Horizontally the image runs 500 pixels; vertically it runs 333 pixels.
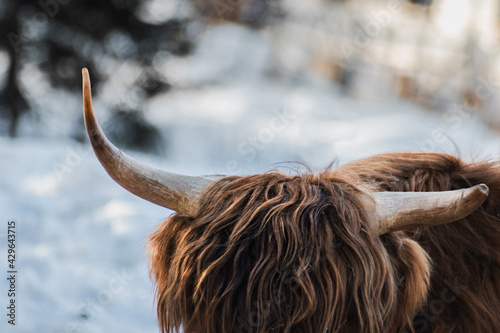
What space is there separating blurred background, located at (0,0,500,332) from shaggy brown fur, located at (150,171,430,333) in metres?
0.59

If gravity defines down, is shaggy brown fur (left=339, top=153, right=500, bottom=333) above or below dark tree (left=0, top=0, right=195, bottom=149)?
below

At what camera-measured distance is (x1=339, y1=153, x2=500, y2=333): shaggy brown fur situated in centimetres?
244

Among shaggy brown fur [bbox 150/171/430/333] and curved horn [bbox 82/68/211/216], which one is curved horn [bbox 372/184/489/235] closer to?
shaggy brown fur [bbox 150/171/430/333]

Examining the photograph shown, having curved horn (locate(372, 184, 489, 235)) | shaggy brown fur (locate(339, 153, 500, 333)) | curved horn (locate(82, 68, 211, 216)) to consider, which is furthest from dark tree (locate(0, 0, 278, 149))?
curved horn (locate(372, 184, 489, 235))

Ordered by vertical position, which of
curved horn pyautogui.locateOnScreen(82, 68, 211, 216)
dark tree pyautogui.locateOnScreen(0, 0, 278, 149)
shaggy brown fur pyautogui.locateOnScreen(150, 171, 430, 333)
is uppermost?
dark tree pyautogui.locateOnScreen(0, 0, 278, 149)

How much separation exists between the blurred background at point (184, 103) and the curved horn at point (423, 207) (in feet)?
2.10

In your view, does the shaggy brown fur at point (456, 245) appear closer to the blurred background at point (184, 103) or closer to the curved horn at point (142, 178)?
the blurred background at point (184, 103)

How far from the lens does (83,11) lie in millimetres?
7688

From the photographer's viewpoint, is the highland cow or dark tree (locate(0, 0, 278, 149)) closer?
the highland cow

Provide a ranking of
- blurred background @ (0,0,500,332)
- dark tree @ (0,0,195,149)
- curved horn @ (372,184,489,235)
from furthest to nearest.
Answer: dark tree @ (0,0,195,149) < blurred background @ (0,0,500,332) < curved horn @ (372,184,489,235)

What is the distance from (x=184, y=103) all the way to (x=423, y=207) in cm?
874

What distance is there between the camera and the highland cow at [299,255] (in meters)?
2.07

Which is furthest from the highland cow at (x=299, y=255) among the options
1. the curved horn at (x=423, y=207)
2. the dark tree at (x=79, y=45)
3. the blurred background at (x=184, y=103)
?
the dark tree at (x=79, y=45)

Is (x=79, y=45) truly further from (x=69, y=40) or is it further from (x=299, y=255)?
(x=299, y=255)
